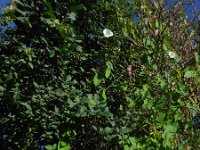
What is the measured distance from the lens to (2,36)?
274 cm

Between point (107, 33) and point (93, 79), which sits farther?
point (107, 33)

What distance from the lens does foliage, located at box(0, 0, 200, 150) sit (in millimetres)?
2146

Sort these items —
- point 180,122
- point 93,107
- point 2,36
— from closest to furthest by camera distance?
point 93,107 → point 180,122 → point 2,36

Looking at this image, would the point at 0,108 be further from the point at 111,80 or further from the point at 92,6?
the point at 92,6

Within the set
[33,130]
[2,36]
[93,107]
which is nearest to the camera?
[93,107]

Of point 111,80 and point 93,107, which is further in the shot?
point 111,80

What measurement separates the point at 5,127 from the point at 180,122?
3.89 feet

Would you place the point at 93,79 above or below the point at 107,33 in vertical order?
below

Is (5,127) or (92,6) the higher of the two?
(92,6)

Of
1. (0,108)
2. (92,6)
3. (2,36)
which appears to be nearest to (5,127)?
(0,108)

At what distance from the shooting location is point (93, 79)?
2.20m

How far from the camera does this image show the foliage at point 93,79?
2146 mm

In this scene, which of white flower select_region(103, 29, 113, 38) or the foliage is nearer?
the foliage

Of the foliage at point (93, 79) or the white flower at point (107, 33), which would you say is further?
the white flower at point (107, 33)
